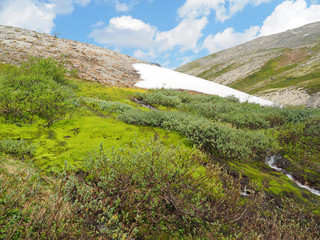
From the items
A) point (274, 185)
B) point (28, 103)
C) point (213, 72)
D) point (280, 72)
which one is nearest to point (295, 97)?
point (280, 72)

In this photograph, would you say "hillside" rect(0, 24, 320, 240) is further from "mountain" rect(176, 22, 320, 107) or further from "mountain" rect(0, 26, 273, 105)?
"mountain" rect(176, 22, 320, 107)

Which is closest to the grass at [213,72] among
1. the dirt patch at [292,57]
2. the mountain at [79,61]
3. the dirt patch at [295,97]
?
the dirt patch at [292,57]

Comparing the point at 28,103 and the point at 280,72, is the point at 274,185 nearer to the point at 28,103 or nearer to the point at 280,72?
the point at 28,103

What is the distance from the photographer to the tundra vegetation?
111 inches

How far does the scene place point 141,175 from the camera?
13.6 ft

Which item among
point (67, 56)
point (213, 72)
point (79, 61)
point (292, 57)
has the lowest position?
point (79, 61)

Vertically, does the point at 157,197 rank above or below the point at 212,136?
below

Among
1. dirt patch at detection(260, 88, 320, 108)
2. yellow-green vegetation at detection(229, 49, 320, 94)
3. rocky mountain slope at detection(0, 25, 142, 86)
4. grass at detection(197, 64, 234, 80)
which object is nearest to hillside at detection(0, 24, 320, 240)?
rocky mountain slope at detection(0, 25, 142, 86)

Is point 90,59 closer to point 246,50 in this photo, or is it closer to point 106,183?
point 106,183

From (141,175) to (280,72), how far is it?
10913cm

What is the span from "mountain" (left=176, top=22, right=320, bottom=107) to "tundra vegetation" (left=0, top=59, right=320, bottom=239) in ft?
179

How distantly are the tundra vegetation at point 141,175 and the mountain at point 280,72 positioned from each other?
5454cm

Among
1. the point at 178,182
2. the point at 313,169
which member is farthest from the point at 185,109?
the point at 178,182

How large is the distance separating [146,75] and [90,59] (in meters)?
9.47
